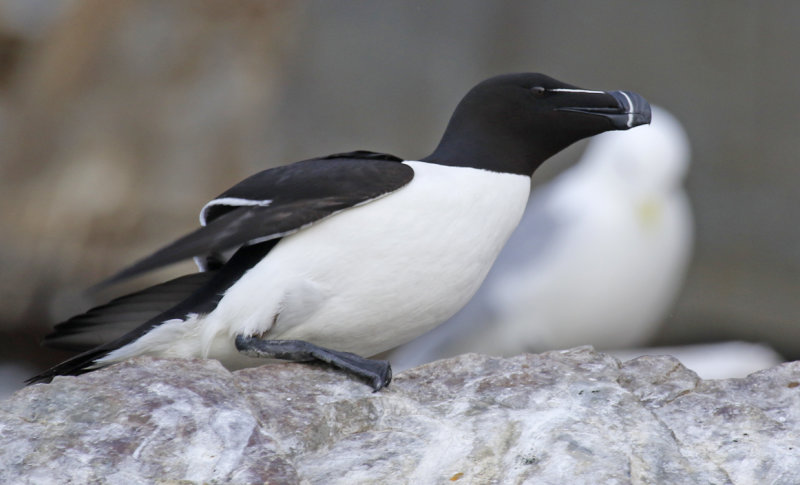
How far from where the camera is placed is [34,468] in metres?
2.75

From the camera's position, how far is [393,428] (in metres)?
3.11

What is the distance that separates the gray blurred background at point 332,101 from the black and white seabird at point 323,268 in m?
4.29

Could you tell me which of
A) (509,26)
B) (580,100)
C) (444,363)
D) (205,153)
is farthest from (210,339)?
(509,26)

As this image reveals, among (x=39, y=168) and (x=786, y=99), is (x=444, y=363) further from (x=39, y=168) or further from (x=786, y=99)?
(x=786, y=99)

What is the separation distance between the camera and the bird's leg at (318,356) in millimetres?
3312

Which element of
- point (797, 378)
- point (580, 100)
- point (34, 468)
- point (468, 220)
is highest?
point (580, 100)

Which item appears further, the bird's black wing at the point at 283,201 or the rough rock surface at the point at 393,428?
the bird's black wing at the point at 283,201

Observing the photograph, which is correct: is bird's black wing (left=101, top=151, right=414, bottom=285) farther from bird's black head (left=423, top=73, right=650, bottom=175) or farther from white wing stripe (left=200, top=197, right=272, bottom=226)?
bird's black head (left=423, top=73, right=650, bottom=175)

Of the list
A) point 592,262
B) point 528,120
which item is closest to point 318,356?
point 528,120

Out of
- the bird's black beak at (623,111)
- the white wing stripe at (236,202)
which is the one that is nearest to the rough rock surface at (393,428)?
the white wing stripe at (236,202)

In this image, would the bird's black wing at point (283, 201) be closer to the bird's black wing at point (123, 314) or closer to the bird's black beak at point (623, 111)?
the bird's black wing at point (123, 314)

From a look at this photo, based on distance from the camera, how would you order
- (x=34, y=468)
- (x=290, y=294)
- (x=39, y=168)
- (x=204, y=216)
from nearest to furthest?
(x=34, y=468) < (x=290, y=294) < (x=204, y=216) < (x=39, y=168)

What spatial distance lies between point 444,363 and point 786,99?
222 inches

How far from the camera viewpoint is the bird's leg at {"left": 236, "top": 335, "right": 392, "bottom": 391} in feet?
10.9
